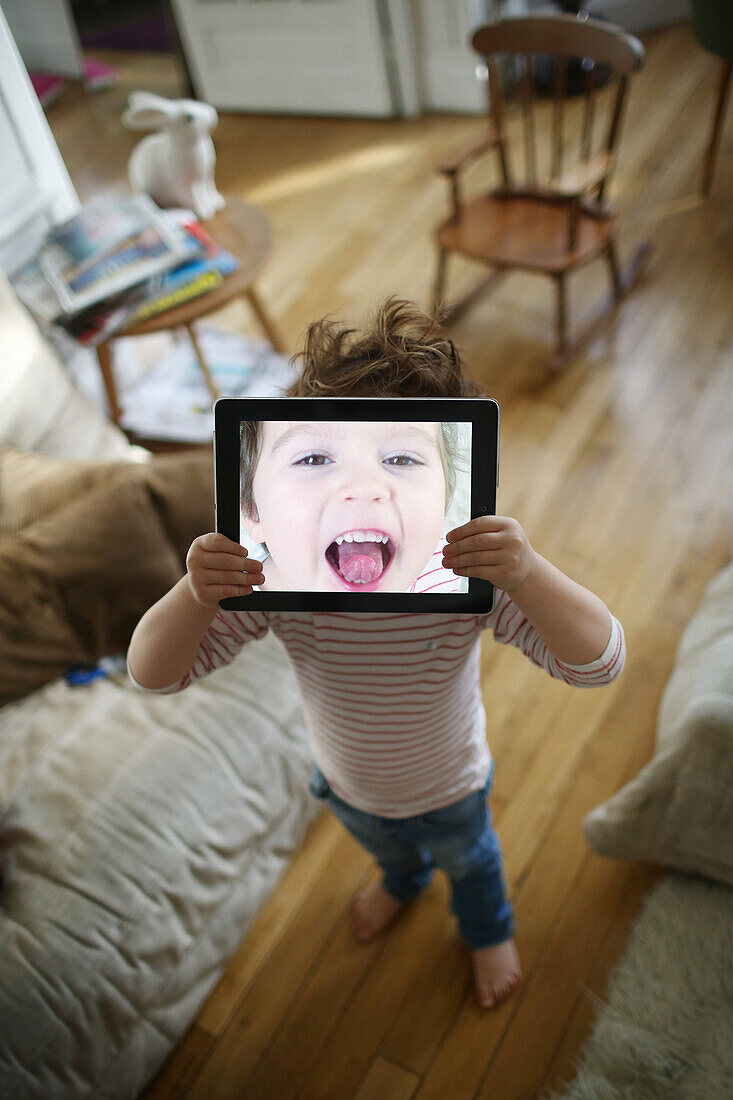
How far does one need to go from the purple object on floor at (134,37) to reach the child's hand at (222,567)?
443 cm

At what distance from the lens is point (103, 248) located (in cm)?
189

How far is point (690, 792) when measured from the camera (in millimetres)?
1264

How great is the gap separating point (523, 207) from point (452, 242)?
28 centimetres

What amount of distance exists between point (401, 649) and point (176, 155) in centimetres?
155

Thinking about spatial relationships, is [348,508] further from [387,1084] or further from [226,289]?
[226,289]

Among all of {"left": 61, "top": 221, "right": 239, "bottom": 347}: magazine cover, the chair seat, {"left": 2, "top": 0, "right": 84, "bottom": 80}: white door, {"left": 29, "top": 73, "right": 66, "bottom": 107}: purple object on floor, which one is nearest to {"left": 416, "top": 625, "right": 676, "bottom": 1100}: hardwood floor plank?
the chair seat

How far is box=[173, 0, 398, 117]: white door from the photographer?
3416 millimetres

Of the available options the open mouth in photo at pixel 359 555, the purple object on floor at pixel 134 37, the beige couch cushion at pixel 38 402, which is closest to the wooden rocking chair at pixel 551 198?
the beige couch cushion at pixel 38 402

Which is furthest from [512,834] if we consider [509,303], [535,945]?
[509,303]

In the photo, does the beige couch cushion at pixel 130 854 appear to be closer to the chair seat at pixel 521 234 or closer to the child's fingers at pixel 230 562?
the child's fingers at pixel 230 562

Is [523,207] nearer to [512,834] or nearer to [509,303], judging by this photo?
[509,303]

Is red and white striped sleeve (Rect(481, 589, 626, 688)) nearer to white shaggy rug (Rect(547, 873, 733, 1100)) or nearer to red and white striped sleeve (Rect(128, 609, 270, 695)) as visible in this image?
red and white striped sleeve (Rect(128, 609, 270, 695))

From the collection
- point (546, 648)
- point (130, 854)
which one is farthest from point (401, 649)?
point (130, 854)

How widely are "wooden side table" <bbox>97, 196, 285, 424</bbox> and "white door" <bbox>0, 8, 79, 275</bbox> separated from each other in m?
0.30
